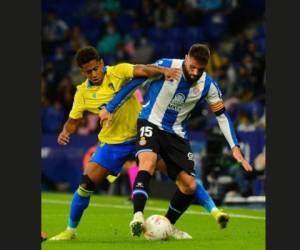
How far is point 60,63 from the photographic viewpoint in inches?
965

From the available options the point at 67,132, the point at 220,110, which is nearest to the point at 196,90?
the point at 220,110

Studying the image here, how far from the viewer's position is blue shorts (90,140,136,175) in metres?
9.41

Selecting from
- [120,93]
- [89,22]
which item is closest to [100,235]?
[120,93]

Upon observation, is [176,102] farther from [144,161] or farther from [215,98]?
[144,161]

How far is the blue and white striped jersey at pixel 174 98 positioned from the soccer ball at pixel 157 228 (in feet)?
2.91

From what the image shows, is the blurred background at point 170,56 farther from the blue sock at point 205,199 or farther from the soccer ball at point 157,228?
the soccer ball at point 157,228

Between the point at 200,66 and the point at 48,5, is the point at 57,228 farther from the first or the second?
the point at 48,5

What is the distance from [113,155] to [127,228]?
213cm

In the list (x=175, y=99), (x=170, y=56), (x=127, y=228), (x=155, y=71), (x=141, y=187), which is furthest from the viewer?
(x=170, y=56)

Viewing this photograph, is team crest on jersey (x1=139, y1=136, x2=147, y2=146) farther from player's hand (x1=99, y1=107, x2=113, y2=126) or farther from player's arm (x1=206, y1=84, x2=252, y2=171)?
player's arm (x1=206, y1=84, x2=252, y2=171)

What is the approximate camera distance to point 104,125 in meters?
9.24

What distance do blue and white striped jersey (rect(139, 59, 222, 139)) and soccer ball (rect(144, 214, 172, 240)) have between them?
2.91 ft

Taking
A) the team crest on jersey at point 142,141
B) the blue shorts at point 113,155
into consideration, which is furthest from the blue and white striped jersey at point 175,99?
the blue shorts at point 113,155

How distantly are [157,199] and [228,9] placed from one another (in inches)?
293
